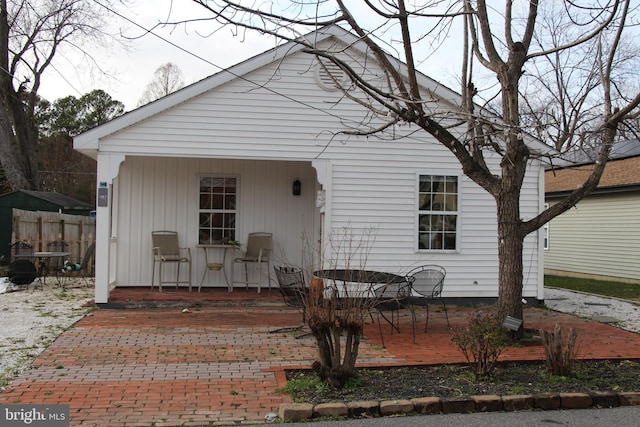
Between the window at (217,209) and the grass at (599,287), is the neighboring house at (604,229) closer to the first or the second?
the grass at (599,287)

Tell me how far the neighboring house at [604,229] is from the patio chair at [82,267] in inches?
481

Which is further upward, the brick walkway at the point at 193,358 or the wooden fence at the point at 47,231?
the wooden fence at the point at 47,231

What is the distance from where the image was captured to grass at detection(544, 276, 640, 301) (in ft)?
47.6

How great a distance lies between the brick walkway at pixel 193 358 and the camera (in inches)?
207

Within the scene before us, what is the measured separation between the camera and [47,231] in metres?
16.2

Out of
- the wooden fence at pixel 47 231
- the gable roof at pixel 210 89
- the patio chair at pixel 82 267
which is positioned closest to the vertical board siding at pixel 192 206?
the gable roof at pixel 210 89

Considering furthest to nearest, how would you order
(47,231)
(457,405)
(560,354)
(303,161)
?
(47,231)
(303,161)
(560,354)
(457,405)

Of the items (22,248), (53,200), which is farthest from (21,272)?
(53,200)

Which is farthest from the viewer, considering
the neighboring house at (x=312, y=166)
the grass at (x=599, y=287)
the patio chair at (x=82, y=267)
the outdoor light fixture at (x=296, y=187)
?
the patio chair at (x=82, y=267)

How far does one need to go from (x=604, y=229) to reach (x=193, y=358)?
50.0 feet

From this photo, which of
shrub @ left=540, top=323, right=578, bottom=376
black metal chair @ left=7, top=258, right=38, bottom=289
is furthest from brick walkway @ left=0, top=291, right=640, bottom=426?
black metal chair @ left=7, top=258, right=38, bottom=289

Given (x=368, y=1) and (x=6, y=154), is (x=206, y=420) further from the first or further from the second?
(x=6, y=154)

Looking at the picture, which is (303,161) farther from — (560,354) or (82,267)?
(82,267)

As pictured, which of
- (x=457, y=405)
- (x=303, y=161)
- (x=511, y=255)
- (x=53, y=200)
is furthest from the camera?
(x=53, y=200)
